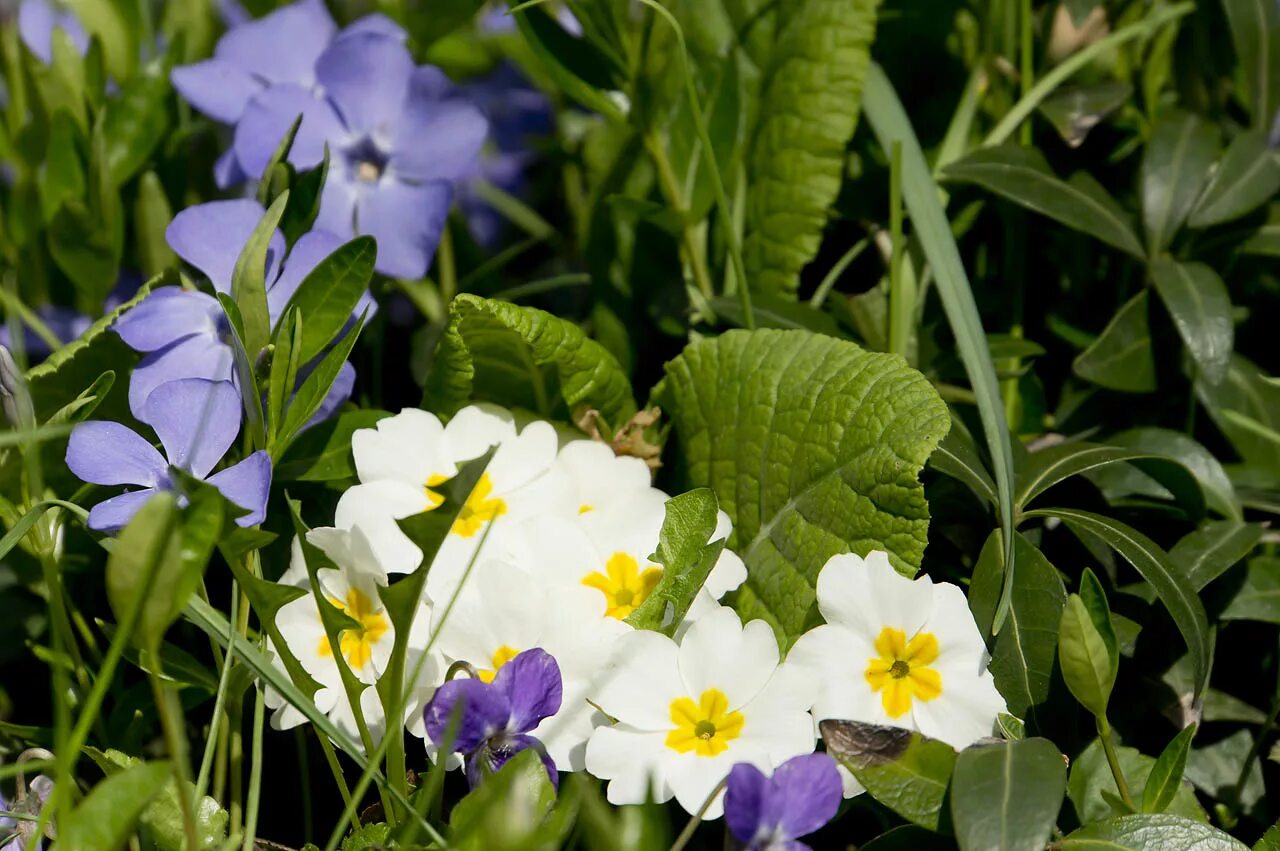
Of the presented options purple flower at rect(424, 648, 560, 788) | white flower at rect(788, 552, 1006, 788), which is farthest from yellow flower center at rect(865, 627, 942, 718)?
purple flower at rect(424, 648, 560, 788)

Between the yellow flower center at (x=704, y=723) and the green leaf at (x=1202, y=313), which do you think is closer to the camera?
the yellow flower center at (x=704, y=723)

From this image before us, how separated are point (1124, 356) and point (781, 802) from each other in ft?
2.19

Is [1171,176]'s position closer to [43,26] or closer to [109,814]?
[109,814]

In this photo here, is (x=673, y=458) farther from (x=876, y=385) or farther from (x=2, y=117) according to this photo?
(x=2, y=117)

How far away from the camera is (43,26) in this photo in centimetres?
154

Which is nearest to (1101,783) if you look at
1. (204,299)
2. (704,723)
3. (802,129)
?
(704,723)

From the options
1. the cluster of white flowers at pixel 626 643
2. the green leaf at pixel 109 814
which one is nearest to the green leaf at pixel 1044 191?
the cluster of white flowers at pixel 626 643

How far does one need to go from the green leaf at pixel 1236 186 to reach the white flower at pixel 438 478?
0.70 meters

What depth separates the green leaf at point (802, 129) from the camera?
1233mm

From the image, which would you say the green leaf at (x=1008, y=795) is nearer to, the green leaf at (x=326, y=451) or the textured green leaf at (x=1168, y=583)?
the textured green leaf at (x=1168, y=583)

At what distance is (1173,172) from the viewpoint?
4.06 feet

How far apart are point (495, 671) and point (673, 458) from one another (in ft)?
1.06

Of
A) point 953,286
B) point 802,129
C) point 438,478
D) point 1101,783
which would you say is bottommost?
point 1101,783

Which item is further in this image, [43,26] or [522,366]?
[43,26]
